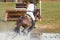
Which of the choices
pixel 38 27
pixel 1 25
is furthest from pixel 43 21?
pixel 1 25

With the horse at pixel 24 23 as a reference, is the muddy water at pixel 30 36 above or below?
below

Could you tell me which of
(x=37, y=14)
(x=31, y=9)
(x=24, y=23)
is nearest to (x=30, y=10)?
(x=31, y=9)

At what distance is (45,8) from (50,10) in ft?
0.49

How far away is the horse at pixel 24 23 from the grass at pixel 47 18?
0.13 metres

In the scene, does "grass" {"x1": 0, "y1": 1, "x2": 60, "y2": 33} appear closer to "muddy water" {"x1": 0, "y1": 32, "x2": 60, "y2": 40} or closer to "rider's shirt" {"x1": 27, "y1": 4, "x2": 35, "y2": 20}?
"muddy water" {"x1": 0, "y1": 32, "x2": 60, "y2": 40}

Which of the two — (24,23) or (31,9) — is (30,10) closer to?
(31,9)

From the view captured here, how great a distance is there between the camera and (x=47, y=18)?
7121 millimetres

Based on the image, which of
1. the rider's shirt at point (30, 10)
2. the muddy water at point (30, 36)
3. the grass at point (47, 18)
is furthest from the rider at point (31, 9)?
the muddy water at point (30, 36)

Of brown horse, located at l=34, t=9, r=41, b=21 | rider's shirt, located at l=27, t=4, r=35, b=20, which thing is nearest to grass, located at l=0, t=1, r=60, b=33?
brown horse, located at l=34, t=9, r=41, b=21

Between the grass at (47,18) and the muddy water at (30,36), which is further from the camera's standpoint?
the grass at (47,18)

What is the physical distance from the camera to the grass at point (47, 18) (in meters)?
7.06

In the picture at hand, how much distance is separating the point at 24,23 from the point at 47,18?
67 centimetres

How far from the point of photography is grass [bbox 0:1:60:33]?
7059 millimetres

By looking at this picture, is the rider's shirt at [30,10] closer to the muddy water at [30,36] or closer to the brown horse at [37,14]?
the brown horse at [37,14]
